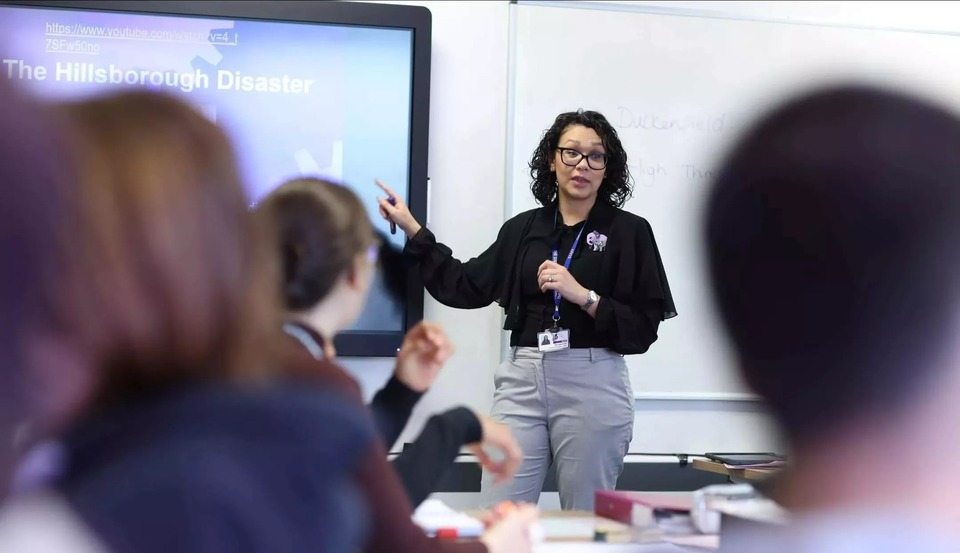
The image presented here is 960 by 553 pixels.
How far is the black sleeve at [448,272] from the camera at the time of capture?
2234 mm

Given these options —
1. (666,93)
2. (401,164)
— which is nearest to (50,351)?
(401,164)

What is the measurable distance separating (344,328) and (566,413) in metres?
0.93

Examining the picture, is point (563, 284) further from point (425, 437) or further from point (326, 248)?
point (326, 248)

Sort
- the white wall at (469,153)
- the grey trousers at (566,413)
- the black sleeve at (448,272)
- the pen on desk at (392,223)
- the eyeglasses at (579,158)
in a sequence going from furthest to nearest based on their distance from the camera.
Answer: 1. the white wall at (469,153)
2. the pen on desk at (392,223)
3. the black sleeve at (448,272)
4. the eyeglasses at (579,158)
5. the grey trousers at (566,413)

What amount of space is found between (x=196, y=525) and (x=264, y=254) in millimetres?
170

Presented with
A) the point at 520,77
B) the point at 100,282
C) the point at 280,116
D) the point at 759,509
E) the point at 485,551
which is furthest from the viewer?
the point at 520,77

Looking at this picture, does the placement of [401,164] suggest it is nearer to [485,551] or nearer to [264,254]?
[485,551]

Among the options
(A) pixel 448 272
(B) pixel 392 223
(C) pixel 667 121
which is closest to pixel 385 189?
(B) pixel 392 223

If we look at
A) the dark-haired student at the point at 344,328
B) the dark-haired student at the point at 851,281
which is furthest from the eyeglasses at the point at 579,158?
the dark-haired student at the point at 851,281

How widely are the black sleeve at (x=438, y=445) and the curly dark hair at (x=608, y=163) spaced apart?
3.64ft

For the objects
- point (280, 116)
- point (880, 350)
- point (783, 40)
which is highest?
point (783, 40)

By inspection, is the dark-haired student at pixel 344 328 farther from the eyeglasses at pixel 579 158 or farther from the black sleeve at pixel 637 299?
the eyeglasses at pixel 579 158

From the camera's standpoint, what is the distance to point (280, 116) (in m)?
2.51

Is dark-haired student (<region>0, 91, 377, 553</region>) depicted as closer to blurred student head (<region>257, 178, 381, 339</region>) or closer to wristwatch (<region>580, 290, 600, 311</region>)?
blurred student head (<region>257, 178, 381, 339</region>)
